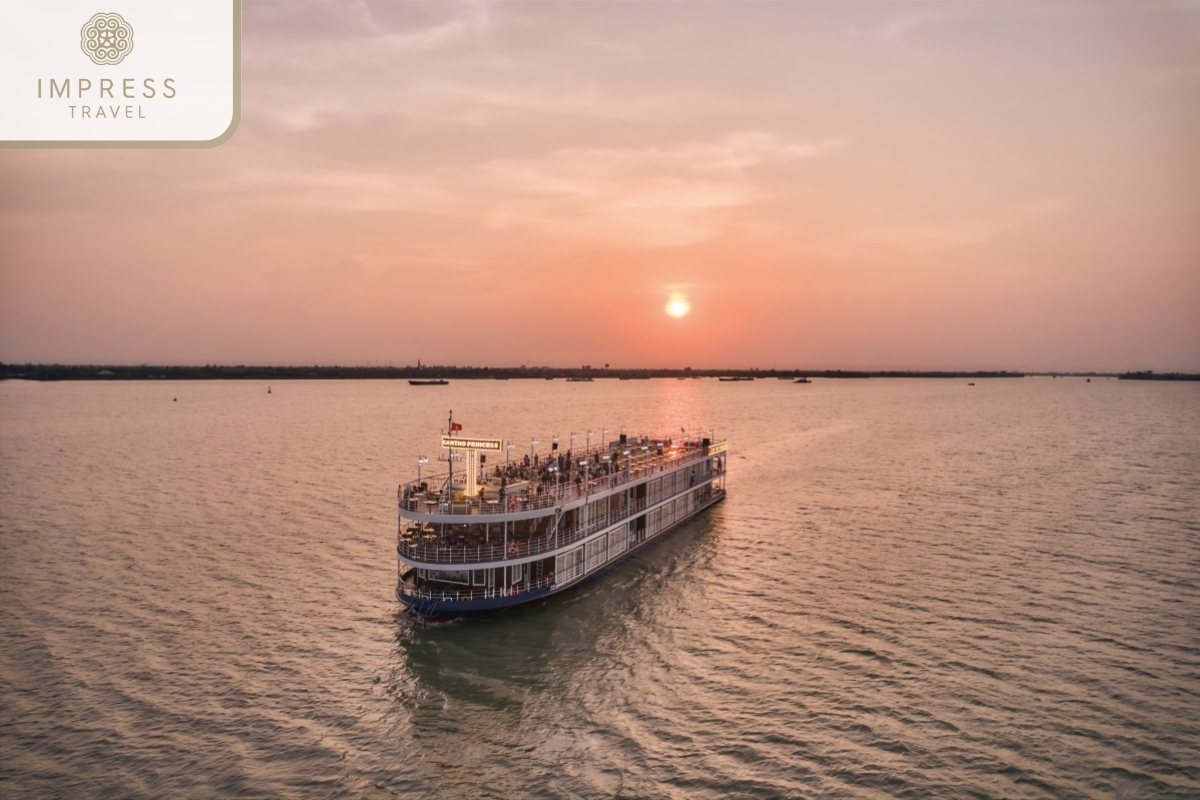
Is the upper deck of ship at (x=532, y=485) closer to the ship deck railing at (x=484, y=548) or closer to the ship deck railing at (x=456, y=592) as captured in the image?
the ship deck railing at (x=484, y=548)

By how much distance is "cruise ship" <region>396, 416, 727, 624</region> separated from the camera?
4162 centimetres

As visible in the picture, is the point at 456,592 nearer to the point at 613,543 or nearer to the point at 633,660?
the point at 633,660

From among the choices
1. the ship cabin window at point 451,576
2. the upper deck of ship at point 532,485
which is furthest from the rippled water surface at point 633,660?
the upper deck of ship at point 532,485

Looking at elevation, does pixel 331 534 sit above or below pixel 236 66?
below

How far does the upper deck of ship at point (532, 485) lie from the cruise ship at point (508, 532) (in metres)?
0.09

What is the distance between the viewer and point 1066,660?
36.4 m

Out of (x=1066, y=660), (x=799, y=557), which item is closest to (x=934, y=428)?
(x=799, y=557)

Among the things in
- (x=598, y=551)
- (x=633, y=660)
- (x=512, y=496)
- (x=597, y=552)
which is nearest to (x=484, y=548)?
(x=512, y=496)

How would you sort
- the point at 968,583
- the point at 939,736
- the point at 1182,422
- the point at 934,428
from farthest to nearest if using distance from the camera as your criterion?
the point at 1182,422 → the point at 934,428 → the point at 968,583 → the point at 939,736

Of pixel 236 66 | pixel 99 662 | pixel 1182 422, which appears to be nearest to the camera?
pixel 236 66

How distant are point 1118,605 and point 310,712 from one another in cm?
4642

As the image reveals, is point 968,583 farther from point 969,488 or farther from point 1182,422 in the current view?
point 1182,422

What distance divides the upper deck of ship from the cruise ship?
0.28 feet

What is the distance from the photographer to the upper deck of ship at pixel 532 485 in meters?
43.2
